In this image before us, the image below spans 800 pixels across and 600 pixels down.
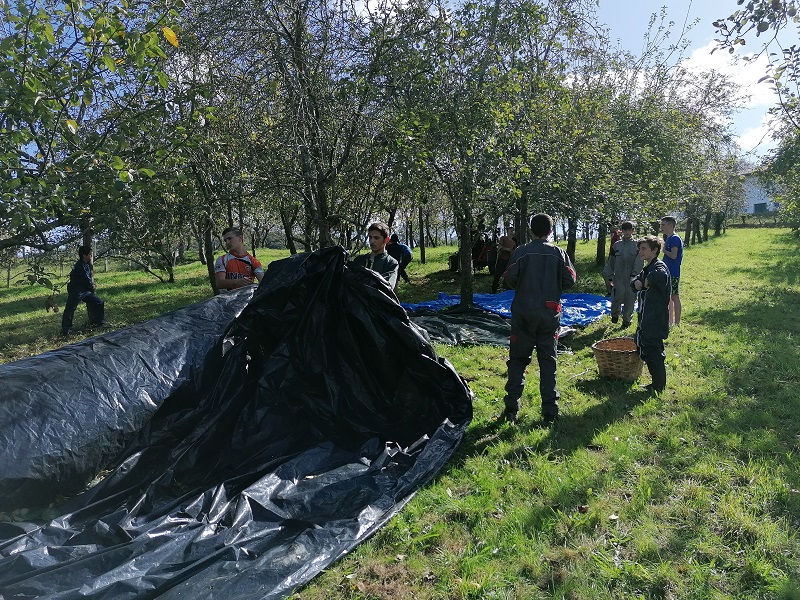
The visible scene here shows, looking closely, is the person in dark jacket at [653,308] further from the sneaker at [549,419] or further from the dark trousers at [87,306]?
the dark trousers at [87,306]

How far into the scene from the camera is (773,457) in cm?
376

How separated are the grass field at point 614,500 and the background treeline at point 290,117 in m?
3.15

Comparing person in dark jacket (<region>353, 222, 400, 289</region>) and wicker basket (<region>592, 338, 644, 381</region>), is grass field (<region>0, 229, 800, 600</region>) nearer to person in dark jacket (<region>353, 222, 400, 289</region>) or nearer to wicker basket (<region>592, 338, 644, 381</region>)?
wicker basket (<region>592, 338, 644, 381</region>)

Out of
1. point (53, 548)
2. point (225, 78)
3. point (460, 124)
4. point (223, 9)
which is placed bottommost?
point (53, 548)

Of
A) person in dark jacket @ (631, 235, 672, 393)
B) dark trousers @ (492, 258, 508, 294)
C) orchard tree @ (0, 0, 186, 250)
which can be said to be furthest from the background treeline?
person in dark jacket @ (631, 235, 672, 393)

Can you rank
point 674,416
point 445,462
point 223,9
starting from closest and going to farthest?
point 445,462 < point 674,416 < point 223,9

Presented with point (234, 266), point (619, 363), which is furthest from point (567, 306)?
point (234, 266)

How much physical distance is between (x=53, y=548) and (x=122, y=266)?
26929 mm

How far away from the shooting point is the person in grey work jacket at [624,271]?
7.98m

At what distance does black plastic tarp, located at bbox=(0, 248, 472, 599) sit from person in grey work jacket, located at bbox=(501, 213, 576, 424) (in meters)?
0.67

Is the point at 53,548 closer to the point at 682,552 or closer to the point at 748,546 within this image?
the point at 682,552

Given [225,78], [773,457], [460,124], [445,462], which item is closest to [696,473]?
[773,457]

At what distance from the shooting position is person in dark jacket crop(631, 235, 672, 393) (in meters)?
4.96

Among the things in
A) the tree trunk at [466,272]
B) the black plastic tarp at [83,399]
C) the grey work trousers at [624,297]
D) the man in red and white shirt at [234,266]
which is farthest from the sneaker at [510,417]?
the tree trunk at [466,272]
